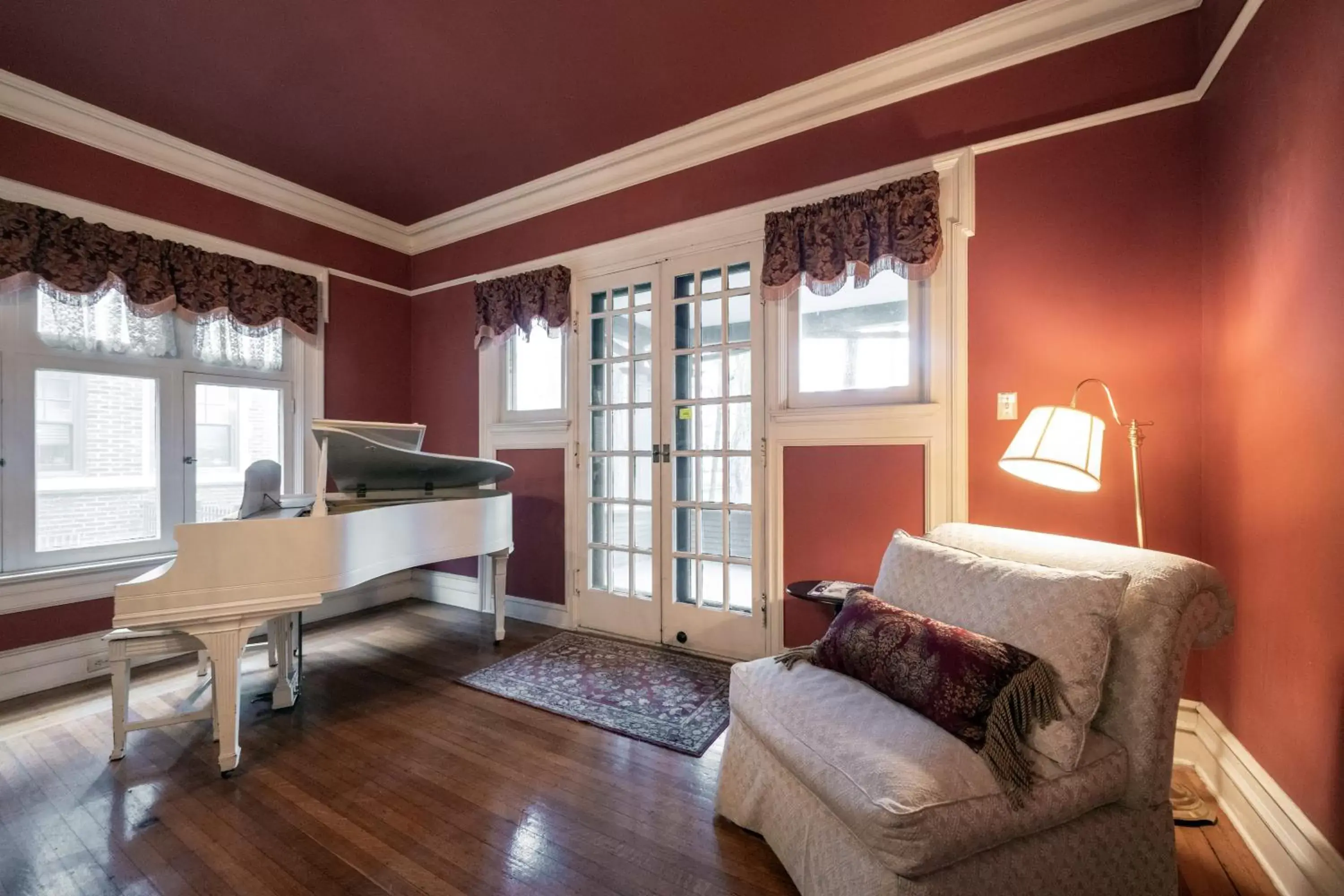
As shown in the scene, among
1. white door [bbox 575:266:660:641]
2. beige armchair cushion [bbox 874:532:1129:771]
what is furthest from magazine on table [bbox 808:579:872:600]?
white door [bbox 575:266:660:641]

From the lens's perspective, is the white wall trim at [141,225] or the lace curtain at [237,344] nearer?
the white wall trim at [141,225]

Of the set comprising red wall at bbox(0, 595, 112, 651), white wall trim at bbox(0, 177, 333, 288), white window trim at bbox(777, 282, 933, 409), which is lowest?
red wall at bbox(0, 595, 112, 651)

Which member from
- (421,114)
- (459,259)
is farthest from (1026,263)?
(459,259)

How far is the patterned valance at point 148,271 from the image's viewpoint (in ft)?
8.41

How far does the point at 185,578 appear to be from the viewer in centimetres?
182

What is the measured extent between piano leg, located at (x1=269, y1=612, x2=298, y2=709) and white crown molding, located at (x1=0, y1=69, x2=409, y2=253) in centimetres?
272

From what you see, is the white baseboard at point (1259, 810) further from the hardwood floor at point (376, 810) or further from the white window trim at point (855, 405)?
the white window trim at point (855, 405)

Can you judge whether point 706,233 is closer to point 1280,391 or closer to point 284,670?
point 1280,391

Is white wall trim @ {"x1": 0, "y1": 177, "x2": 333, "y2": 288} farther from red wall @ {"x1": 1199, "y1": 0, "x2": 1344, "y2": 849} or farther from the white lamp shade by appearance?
red wall @ {"x1": 1199, "y1": 0, "x2": 1344, "y2": 849}

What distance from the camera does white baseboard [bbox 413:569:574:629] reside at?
361 cm

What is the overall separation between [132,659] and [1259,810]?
374 cm

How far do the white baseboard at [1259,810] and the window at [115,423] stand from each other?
14.4 ft

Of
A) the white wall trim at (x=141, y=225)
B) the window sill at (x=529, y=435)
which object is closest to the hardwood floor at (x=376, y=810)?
the window sill at (x=529, y=435)

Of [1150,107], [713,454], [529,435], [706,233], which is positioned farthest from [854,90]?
[529,435]
